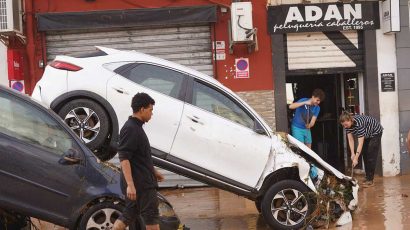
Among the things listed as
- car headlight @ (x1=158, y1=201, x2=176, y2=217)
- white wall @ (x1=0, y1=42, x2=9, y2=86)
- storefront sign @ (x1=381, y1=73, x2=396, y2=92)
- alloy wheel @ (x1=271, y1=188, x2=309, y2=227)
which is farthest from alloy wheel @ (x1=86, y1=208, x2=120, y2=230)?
storefront sign @ (x1=381, y1=73, x2=396, y2=92)

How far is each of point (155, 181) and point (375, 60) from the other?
24.4 feet

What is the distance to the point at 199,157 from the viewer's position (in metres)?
6.89

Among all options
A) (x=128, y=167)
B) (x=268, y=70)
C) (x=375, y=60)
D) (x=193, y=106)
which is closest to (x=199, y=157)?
(x=193, y=106)

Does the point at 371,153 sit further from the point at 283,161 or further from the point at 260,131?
the point at 260,131

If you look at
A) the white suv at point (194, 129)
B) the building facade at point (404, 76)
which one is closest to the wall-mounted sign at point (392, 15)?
the building facade at point (404, 76)

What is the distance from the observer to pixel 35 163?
18.9 feet

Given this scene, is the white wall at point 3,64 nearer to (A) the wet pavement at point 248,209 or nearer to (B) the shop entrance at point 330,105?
(A) the wet pavement at point 248,209

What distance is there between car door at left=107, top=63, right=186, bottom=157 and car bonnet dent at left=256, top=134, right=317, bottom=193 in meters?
1.27

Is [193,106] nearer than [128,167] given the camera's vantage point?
No

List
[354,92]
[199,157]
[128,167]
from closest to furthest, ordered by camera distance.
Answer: [128,167], [199,157], [354,92]

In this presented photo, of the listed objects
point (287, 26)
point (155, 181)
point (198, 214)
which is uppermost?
point (287, 26)

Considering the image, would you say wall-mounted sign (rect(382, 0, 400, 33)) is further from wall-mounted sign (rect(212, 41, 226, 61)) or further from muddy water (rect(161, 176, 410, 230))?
wall-mounted sign (rect(212, 41, 226, 61))

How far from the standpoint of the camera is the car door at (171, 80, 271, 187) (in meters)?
6.84

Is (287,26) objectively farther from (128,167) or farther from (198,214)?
(128,167)
